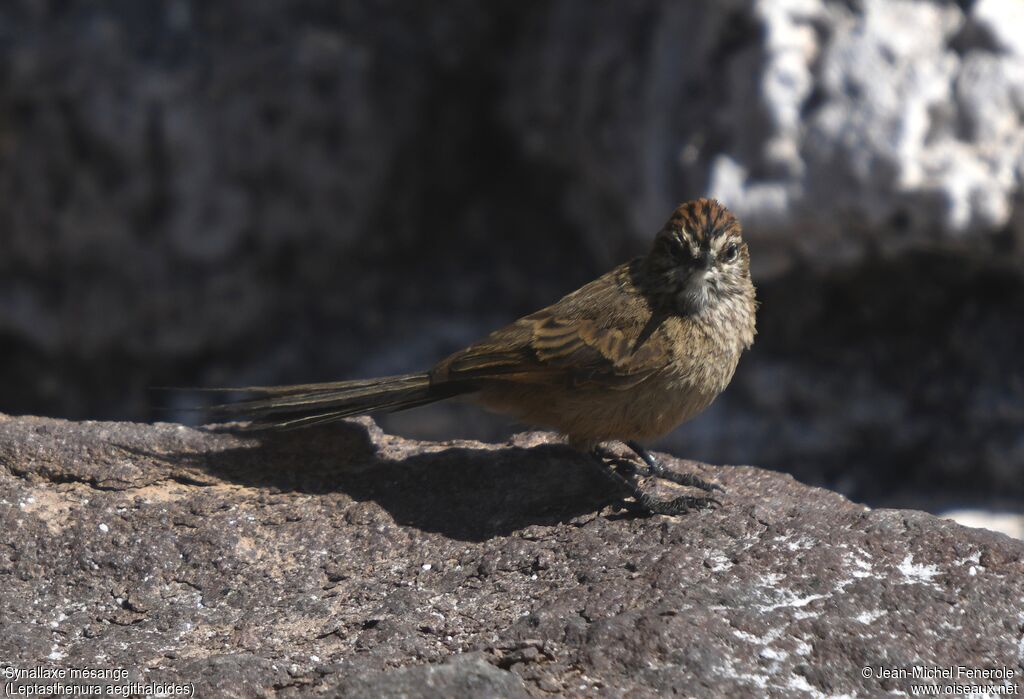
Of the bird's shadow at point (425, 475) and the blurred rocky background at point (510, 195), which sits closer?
the bird's shadow at point (425, 475)

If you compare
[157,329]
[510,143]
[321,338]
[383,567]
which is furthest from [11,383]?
[383,567]

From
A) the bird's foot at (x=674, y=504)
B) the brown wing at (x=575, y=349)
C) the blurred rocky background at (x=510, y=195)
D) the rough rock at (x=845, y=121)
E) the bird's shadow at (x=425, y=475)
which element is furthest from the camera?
the blurred rocky background at (x=510, y=195)

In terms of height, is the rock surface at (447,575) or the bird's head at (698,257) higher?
the bird's head at (698,257)

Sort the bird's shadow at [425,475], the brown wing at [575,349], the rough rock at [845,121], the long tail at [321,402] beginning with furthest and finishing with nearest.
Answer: the rough rock at [845,121]
the long tail at [321,402]
the brown wing at [575,349]
the bird's shadow at [425,475]

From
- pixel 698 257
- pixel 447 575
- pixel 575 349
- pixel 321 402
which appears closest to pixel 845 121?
pixel 698 257

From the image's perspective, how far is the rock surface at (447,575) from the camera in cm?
359

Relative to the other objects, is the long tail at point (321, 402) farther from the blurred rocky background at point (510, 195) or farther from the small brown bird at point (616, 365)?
the blurred rocky background at point (510, 195)

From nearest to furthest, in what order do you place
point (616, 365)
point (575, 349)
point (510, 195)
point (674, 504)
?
point (674, 504), point (616, 365), point (575, 349), point (510, 195)

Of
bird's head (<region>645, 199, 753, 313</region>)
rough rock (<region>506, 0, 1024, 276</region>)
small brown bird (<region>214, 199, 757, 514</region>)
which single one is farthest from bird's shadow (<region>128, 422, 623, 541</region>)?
rough rock (<region>506, 0, 1024, 276</region>)

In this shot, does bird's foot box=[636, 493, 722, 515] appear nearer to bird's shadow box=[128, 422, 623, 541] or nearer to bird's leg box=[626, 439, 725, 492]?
bird's shadow box=[128, 422, 623, 541]

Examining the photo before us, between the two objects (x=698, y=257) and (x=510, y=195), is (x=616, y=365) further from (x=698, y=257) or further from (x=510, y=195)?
(x=510, y=195)

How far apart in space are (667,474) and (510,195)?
14.0 feet

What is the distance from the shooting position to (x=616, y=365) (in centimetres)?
477

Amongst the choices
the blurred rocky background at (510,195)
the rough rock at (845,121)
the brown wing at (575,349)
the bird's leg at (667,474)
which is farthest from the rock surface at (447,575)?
the blurred rocky background at (510,195)
